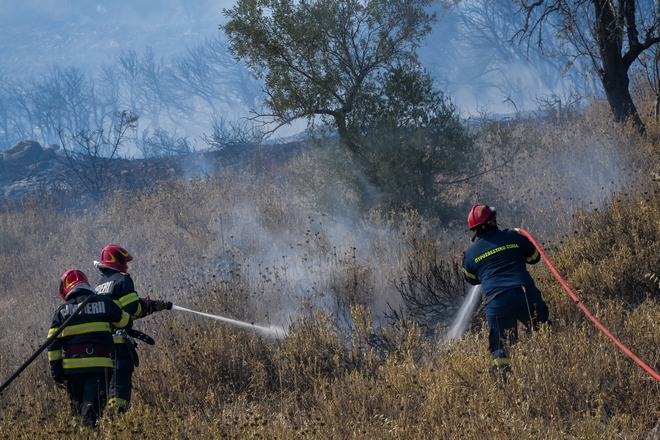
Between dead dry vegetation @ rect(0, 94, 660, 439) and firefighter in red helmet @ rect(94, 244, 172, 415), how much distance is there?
29 cm

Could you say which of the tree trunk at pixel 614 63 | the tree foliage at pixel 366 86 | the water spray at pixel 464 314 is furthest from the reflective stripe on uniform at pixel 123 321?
the tree trunk at pixel 614 63

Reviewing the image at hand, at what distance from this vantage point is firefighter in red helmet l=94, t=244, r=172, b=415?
5219 mm

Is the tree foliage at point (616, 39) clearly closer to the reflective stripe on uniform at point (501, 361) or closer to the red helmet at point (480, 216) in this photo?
the red helmet at point (480, 216)

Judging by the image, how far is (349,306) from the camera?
7562 millimetres

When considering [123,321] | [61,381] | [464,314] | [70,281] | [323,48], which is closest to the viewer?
[61,381]

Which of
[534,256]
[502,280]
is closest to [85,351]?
[502,280]

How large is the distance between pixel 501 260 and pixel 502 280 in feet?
0.58

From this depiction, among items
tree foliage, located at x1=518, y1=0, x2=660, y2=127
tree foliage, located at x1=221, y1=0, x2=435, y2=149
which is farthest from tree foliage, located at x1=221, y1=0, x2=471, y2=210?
tree foliage, located at x1=518, y1=0, x2=660, y2=127

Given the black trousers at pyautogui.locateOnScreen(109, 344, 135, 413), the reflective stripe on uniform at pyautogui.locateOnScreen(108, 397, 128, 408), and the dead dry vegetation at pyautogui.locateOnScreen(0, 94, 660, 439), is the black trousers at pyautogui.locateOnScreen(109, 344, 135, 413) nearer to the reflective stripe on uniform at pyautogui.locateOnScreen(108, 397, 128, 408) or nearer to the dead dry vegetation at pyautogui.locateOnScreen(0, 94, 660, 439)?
the reflective stripe on uniform at pyautogui.locateOnScreen(108, 397, 128, 408)

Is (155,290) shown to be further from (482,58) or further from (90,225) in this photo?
(482,58)

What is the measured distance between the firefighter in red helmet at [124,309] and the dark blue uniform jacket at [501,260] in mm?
2851

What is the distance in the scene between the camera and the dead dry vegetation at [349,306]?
4.31m

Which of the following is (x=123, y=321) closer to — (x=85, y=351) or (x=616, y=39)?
(x=85, y=351)

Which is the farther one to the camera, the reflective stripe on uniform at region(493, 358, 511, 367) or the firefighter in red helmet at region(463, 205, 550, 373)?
the firefighter in red helmet at region(463, 205, 550, 373)
